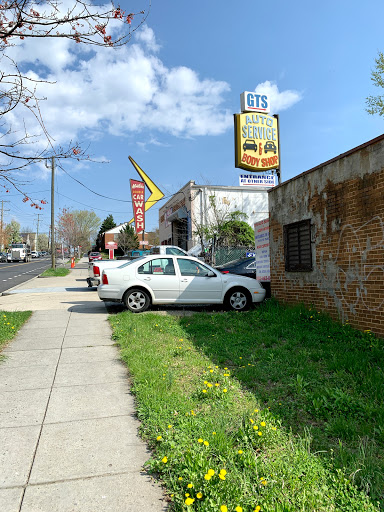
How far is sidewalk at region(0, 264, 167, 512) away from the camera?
263 centimetres

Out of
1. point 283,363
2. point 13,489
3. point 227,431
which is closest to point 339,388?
point 283,363

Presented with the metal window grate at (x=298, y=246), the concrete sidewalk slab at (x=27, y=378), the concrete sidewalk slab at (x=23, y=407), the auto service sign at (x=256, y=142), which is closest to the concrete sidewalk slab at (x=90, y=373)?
the concrete sidewalk slab at (x=27, y=378)

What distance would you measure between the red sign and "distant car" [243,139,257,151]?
1569cm

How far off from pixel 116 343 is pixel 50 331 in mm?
2055

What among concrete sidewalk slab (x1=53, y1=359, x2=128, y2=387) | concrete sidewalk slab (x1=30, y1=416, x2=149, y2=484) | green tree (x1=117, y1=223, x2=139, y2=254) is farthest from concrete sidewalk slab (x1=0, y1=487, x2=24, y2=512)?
green tree (x1=117, y1=223, x2=139, y2=254)

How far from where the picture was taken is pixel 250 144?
52.6 feet

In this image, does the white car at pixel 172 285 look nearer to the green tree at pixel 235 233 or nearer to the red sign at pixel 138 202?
the green tree at pixel 235 233

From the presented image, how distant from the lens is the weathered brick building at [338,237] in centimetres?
646

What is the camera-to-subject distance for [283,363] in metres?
5.36

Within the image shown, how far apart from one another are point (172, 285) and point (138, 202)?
2129 cm

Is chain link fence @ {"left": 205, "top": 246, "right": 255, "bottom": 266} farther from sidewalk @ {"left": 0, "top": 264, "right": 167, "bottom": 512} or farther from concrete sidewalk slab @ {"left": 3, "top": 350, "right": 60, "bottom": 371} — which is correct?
concrete sidewalk slab @ {"left": 3, "top": 350, "right": 60, "bottom": 371}

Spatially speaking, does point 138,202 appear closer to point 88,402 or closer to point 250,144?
point 250,144

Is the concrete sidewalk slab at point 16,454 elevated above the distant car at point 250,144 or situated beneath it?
situated beneath

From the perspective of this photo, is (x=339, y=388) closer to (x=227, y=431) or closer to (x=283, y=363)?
(x=283, y=363)
